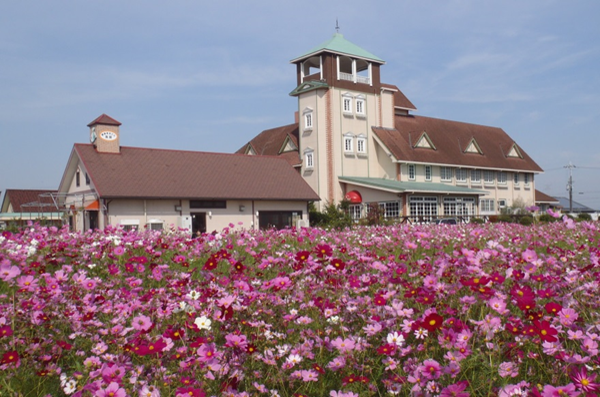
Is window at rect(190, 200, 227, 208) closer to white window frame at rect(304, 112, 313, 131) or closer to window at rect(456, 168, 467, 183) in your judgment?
white window frame at rect(304, 112, 313, 131)

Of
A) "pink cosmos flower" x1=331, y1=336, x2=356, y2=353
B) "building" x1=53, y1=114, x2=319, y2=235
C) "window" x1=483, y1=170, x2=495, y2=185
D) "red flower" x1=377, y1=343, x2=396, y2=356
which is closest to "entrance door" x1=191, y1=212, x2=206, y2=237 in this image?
"building" x1=53, y1=114, x2=319, y2=235

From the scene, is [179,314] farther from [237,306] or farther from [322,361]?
[322,361]

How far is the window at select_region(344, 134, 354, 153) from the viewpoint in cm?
4381

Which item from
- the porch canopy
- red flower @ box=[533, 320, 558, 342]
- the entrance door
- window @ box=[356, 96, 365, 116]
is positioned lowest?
the entrance door

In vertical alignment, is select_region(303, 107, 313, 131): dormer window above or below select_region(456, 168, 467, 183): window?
above

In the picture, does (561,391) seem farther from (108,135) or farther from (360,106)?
(360,106)

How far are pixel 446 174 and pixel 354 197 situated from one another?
416 inches

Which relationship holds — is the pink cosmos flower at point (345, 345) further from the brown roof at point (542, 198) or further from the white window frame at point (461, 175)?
the brown roof at point (542, 198)

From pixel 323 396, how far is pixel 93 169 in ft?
108

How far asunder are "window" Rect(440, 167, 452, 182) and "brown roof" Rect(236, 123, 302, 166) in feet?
40.7

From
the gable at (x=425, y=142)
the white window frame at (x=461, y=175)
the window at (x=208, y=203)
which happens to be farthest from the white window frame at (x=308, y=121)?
the white window frame at (x=461, y=175)

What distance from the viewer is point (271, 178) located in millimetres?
40031

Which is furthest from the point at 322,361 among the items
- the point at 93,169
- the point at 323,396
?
the point at 93,169

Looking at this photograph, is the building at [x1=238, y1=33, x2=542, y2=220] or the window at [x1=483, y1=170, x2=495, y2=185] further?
the window at [x1=483, y1=170, x2=495, y2=185]
